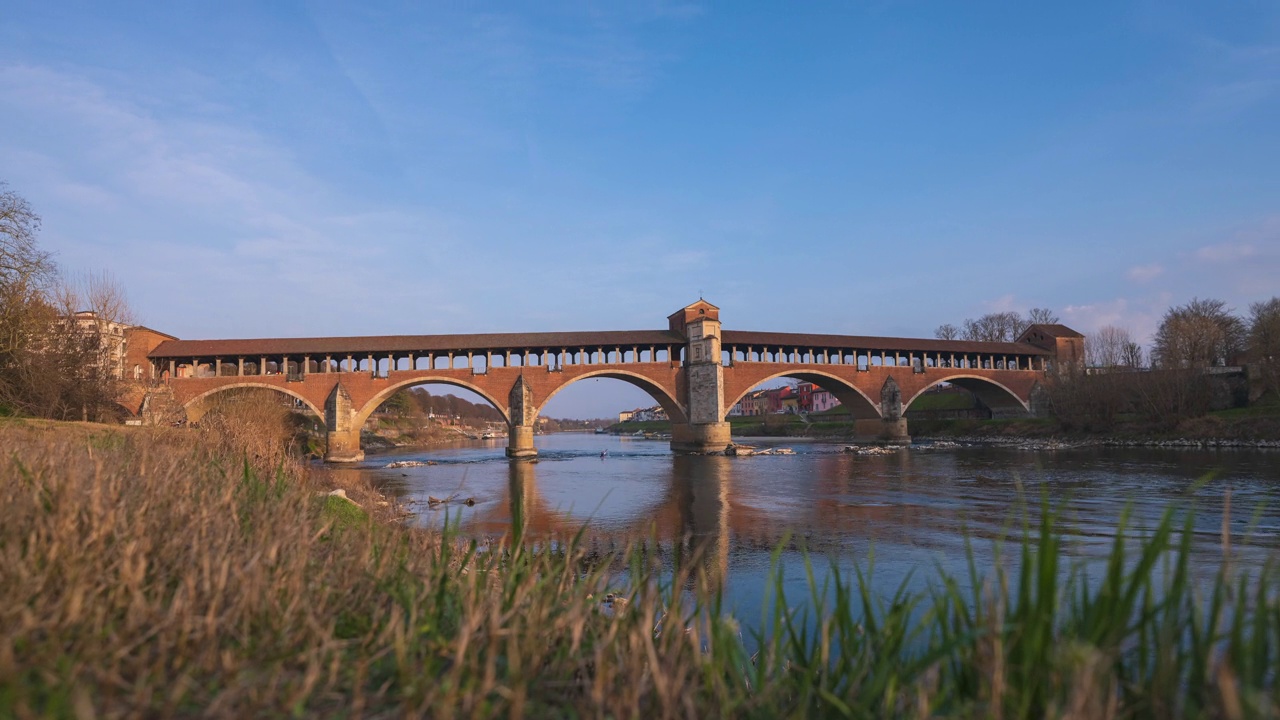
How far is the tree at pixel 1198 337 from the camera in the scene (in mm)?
42062

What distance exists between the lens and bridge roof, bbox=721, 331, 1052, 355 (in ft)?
165

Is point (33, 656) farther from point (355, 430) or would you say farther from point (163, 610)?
point (355, 430)

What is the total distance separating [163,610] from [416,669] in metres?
1.02

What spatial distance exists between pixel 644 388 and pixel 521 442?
389 inches

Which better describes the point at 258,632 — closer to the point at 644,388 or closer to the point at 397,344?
the point at 397,344

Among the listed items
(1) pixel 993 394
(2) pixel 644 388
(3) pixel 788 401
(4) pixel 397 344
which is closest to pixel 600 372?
(2) pixel 644 388

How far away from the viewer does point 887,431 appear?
52562 mm

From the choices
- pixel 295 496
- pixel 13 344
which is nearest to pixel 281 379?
pixel 13 344

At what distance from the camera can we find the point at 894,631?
2957mm

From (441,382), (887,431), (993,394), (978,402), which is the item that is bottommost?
(887,431)

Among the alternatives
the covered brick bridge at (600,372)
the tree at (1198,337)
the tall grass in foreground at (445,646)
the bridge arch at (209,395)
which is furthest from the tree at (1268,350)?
the bridge arch at (209,395)

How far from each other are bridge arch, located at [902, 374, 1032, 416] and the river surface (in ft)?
60.7

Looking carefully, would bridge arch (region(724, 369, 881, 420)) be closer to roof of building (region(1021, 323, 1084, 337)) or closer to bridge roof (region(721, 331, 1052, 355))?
bridge roof (region(721, 331, 1052, 355))

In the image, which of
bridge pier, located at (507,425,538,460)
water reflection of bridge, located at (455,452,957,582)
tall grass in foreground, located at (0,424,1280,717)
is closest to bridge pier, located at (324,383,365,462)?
bridge pier, located at (507,425,538,460)
